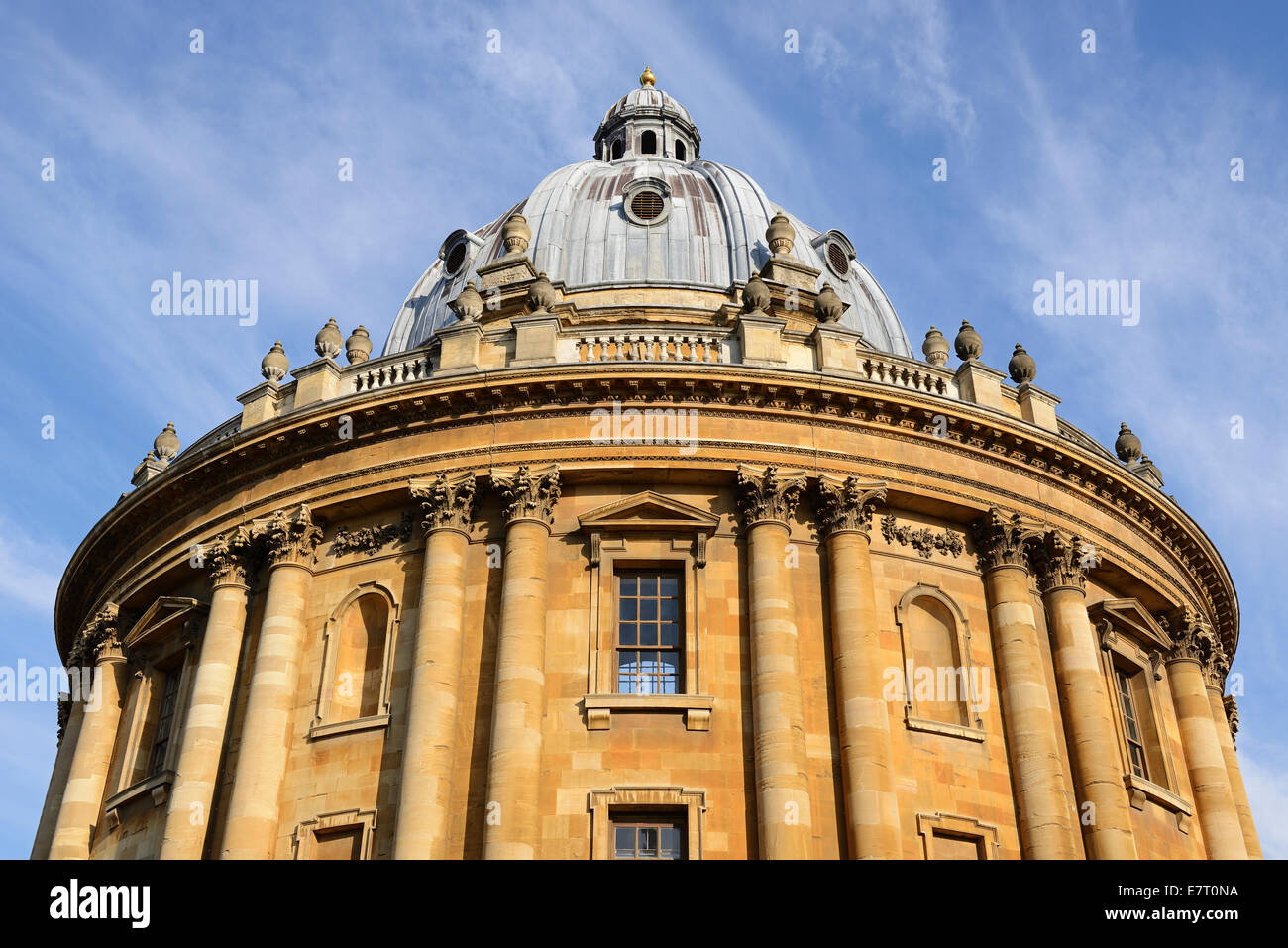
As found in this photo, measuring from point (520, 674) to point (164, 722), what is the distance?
370 inches

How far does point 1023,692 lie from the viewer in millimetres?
25578

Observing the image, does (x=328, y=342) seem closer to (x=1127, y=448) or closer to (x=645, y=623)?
(x=645, y=623)

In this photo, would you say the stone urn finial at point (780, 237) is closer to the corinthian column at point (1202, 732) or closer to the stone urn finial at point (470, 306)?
the stone urn finial at point (470, 306)

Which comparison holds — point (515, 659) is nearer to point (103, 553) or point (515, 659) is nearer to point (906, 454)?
point (906, 454)

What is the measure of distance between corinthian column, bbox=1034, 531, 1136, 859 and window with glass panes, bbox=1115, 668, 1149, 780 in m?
1.19

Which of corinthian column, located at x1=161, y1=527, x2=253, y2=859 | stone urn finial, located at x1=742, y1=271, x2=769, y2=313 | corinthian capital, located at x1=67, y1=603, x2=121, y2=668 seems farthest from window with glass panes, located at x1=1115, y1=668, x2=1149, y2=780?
corinthian capital, located at x1=67, y1=603, x2=121, y2=668

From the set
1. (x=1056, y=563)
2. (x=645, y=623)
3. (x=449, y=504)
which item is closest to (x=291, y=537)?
(x=449, y=504)

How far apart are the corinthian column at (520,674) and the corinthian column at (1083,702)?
32.5 feet

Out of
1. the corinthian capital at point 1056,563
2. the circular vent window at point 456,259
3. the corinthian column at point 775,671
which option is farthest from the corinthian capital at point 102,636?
the corinthian capital at point 1056,563

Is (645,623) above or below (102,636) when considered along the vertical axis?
below

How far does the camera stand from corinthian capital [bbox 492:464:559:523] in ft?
85.0

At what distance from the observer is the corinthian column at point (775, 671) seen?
74.1 feet

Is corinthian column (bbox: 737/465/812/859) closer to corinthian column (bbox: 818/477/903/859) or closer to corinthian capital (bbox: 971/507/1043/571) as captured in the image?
corinthian column (bbox: 818/477/903/859)
